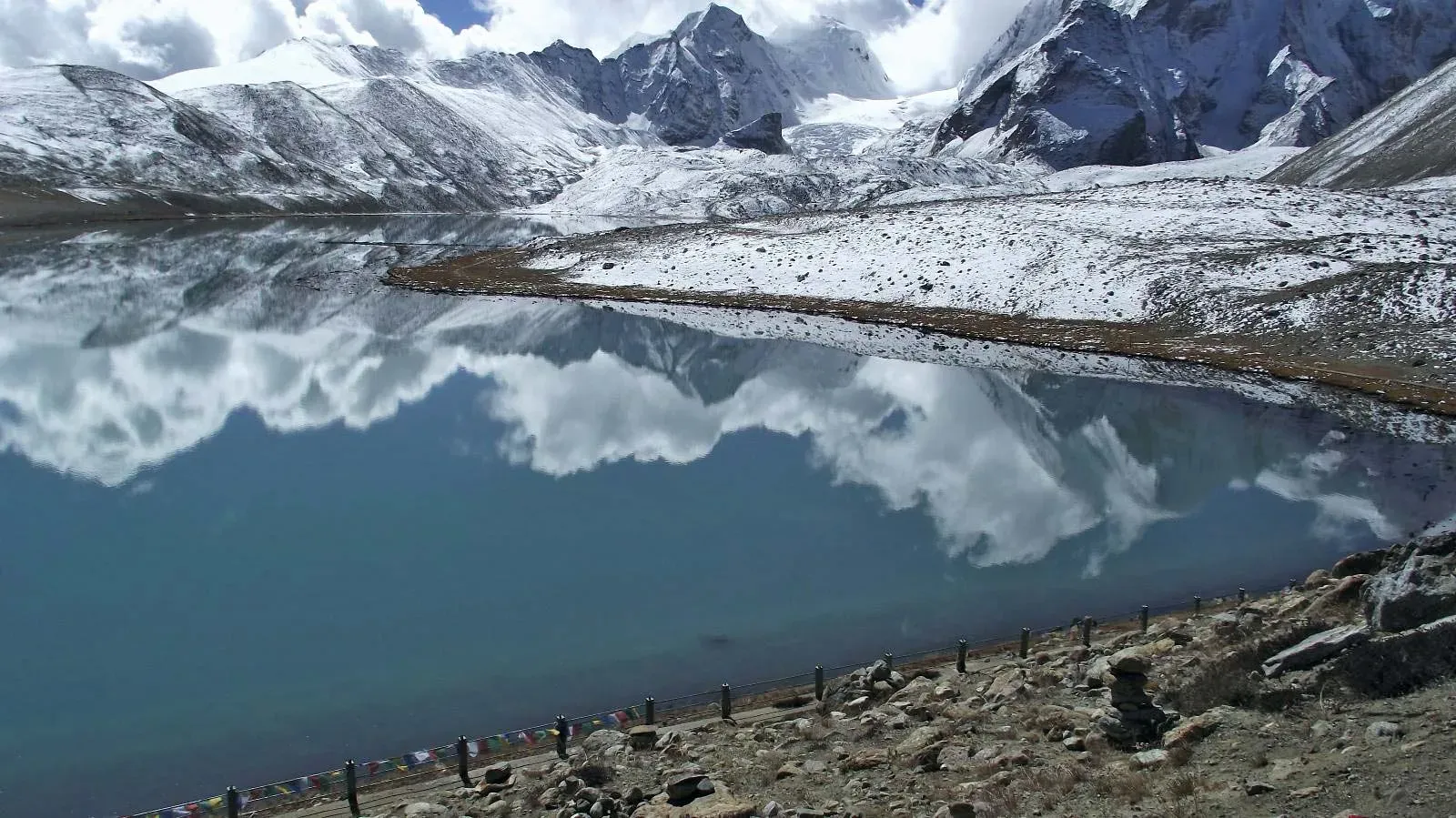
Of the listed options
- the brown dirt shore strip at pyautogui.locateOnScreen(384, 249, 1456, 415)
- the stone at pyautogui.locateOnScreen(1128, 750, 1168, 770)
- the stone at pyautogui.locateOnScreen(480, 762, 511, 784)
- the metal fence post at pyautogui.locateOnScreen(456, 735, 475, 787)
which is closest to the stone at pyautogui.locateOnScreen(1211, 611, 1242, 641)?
the stone at pyautogui.locateOnScreen(1128, 750, 1168, 770)

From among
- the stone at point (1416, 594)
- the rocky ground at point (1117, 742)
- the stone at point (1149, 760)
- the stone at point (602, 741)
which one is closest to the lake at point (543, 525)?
the stone at point (602, 741)

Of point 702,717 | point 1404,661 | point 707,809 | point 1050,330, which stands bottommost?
point 707,809

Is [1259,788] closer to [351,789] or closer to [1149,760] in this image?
[1149,760]

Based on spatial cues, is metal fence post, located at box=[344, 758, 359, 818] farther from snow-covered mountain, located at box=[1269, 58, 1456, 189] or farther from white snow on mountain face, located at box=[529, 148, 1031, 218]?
white snow on mountain face, located at box=[529, 148, 1031, 218]

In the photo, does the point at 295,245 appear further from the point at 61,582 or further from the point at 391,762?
the point at 391,762

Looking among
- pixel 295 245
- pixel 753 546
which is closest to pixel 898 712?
pixel 753 546

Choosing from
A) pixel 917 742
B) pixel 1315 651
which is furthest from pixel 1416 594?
pixel 917 742

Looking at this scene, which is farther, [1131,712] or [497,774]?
[497,774]

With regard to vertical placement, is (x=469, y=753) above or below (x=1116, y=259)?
below
